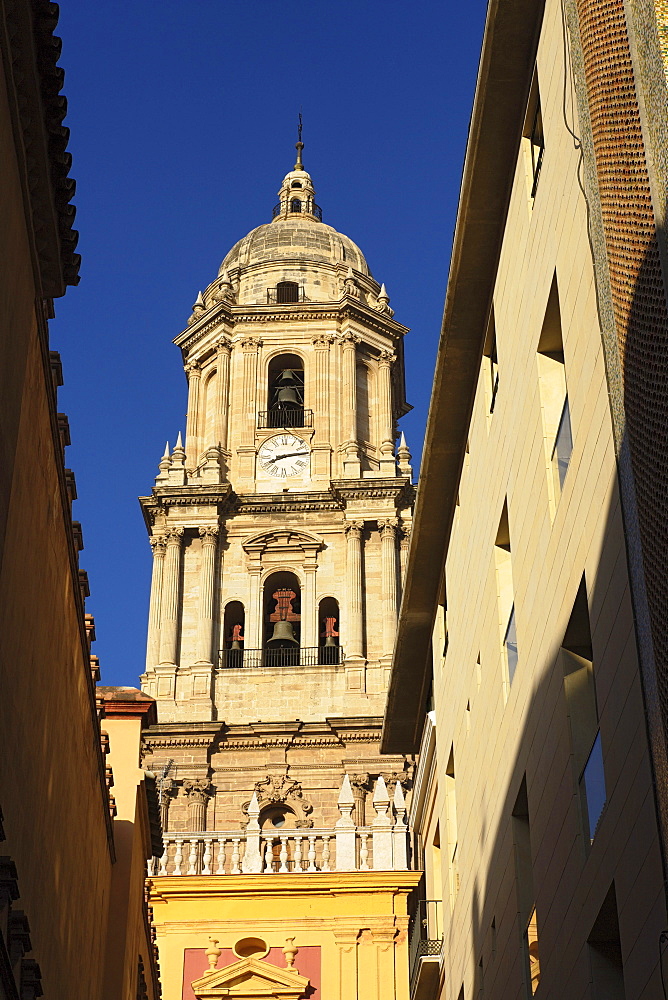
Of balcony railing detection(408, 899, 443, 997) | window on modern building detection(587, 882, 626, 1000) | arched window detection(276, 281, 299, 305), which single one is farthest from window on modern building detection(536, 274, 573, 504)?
arched window detection(276, 281, 299, 305)

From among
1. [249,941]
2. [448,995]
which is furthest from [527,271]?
[249,941]

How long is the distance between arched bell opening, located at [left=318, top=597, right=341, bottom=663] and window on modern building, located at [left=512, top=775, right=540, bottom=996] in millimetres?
31916

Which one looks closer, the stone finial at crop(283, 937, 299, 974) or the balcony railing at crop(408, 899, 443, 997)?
the balcony railing at crop(408, 899, 443, 997)

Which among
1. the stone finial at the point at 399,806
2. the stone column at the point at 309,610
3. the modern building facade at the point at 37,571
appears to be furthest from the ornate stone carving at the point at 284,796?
the modern building facade at the point at 37,571

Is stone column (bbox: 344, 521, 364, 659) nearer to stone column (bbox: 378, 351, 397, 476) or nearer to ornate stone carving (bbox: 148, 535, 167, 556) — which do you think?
stone column (bbox: 378, 351, 397, 476)

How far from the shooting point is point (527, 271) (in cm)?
2014

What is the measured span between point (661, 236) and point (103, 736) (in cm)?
1410

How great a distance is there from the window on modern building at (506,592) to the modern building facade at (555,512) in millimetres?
35

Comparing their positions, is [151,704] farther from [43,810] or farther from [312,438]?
[312,438]

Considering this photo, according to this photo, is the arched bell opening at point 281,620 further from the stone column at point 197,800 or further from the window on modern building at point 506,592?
the window on modern building at point 506,592

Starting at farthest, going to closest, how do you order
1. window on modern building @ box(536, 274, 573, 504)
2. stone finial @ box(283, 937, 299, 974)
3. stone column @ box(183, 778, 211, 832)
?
1. stone column @ box(183, 778, 211, 832)
2. stone finial @ box(283, 937, 299, 974)
3. window on modern building @ box(536, 274, 573, 504)

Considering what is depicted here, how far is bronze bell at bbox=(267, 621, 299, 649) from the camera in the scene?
52562mm

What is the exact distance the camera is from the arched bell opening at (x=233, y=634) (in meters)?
52.6

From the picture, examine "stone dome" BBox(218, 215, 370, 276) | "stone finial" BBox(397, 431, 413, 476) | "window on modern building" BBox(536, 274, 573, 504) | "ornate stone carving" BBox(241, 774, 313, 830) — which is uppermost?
"stone dome" BBox(218, 215, 370, 276)
